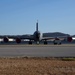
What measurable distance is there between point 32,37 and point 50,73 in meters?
58.3

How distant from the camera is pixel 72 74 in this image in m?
11.8

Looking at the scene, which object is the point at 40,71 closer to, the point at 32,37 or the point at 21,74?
the point at 21,74

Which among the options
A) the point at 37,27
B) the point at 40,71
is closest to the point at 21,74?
the point at 40,71

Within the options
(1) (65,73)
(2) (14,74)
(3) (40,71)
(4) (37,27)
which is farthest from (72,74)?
(4) (37,27)

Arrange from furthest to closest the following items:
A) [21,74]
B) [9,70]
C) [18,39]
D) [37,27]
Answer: [37,27]
[18,39]
[9,70]
[21,74]

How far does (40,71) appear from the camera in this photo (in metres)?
12.5

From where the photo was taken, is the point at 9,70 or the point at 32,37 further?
the point at 32,37

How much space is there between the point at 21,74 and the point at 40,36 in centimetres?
5679

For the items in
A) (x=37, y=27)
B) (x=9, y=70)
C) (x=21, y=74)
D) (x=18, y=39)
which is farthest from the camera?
(x=37, y=27)

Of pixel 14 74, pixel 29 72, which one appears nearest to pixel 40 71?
pixel 29 72

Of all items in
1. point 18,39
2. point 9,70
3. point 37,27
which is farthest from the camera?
point 37,27

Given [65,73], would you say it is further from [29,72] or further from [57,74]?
[29,72]

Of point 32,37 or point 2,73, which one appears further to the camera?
point 32,37

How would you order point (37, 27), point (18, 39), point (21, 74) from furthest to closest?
point (37, 27) < point (18, 39) < point (21, 74)
